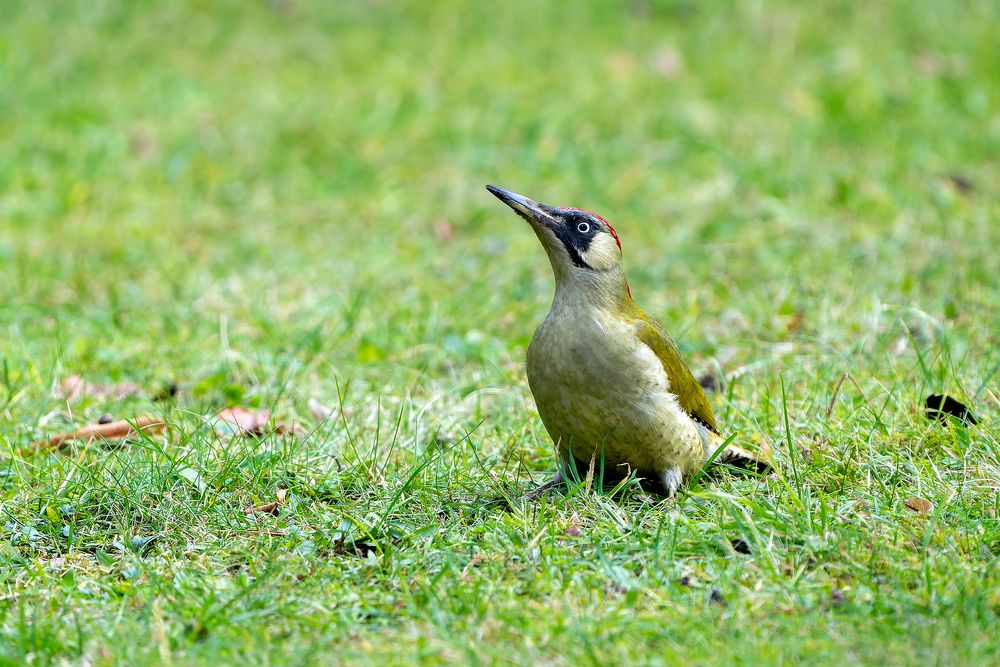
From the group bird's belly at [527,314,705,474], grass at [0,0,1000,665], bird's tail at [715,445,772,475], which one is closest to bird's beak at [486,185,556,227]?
bird's belly at [527,314,705,474]

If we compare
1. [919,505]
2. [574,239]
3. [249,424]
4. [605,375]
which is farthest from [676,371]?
[249,424]

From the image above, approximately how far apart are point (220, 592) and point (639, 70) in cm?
677

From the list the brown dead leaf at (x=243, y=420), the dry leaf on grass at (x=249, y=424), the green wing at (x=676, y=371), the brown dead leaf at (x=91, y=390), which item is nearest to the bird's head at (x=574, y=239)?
the green wing at (x=676, y=371)

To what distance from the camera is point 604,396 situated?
3.83m

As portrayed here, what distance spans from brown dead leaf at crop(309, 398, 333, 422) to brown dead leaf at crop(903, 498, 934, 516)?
2.07 m

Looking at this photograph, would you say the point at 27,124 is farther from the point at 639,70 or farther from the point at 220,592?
the point at 220,592

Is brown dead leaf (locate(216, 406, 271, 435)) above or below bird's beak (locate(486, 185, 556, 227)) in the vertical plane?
below

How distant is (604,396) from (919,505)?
3.10 ft

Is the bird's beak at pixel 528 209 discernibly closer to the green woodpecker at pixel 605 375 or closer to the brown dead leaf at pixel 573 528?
the green woodpecker at pixel 605 375

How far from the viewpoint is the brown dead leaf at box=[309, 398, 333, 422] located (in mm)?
4703

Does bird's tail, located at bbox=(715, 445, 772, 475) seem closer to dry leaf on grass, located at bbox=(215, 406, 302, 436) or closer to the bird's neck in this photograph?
the bird's neck

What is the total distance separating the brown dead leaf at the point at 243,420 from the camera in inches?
174

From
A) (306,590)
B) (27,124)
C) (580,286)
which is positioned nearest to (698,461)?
(580,286)

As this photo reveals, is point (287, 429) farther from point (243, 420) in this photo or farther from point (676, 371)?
point (676, 371)
